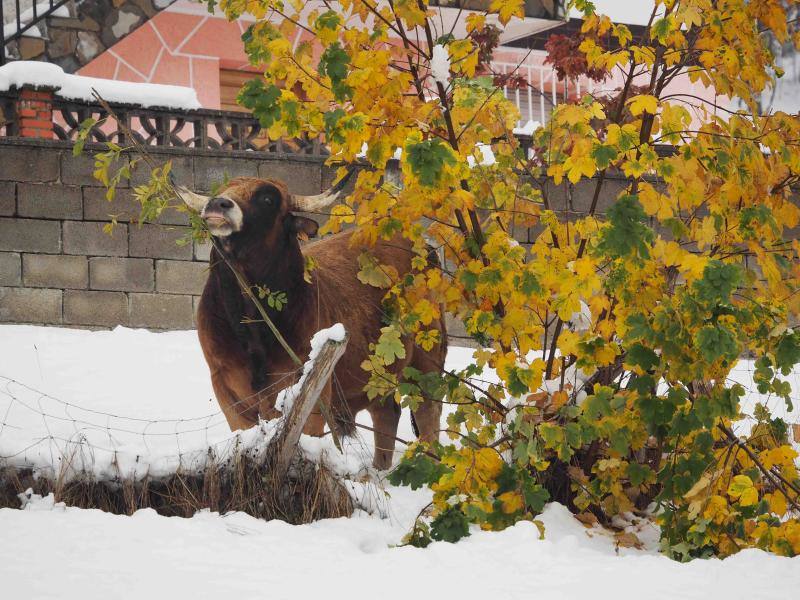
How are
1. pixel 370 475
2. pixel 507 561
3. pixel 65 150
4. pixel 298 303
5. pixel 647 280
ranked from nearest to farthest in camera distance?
1. pixel 507 561
2. pixel 647 280
3. pixel 370 475
4. pixel 298 303
5. pixel 65 150

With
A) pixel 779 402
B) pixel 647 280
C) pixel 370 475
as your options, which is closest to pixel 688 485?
pixel 647 280

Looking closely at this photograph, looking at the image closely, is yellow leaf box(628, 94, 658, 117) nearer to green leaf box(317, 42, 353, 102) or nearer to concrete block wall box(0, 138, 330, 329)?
green leaf box(317, 42, 353, 102)

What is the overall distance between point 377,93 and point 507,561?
77.4 inches

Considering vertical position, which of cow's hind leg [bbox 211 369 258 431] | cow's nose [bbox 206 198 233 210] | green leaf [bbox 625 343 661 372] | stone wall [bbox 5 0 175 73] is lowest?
cow's hind leg [bbox 211 369 258 431]

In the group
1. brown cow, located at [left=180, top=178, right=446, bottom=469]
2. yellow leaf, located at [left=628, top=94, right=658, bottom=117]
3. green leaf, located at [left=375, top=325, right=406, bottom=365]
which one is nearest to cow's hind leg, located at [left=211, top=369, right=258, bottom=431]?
brown cow, located at [left=180, top=178, right=446, bottom=469]

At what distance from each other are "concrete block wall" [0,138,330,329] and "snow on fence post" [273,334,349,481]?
4.69 meters

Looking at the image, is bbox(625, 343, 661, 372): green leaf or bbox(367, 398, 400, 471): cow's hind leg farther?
bbox(367, 398, 400, 471): cow's hind leg

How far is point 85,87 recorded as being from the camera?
32.5 ft

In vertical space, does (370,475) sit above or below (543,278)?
below

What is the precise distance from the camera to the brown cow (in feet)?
19.7

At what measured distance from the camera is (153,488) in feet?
17.6

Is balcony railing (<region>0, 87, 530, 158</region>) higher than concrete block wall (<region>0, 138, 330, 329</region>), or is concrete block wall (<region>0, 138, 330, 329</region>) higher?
balcony railing (<region>0, 87, 530, 158</region>)

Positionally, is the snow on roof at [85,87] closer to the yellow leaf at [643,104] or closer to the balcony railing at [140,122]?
the balcony railing at [140,122]

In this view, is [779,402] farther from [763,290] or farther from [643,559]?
[643,559]
